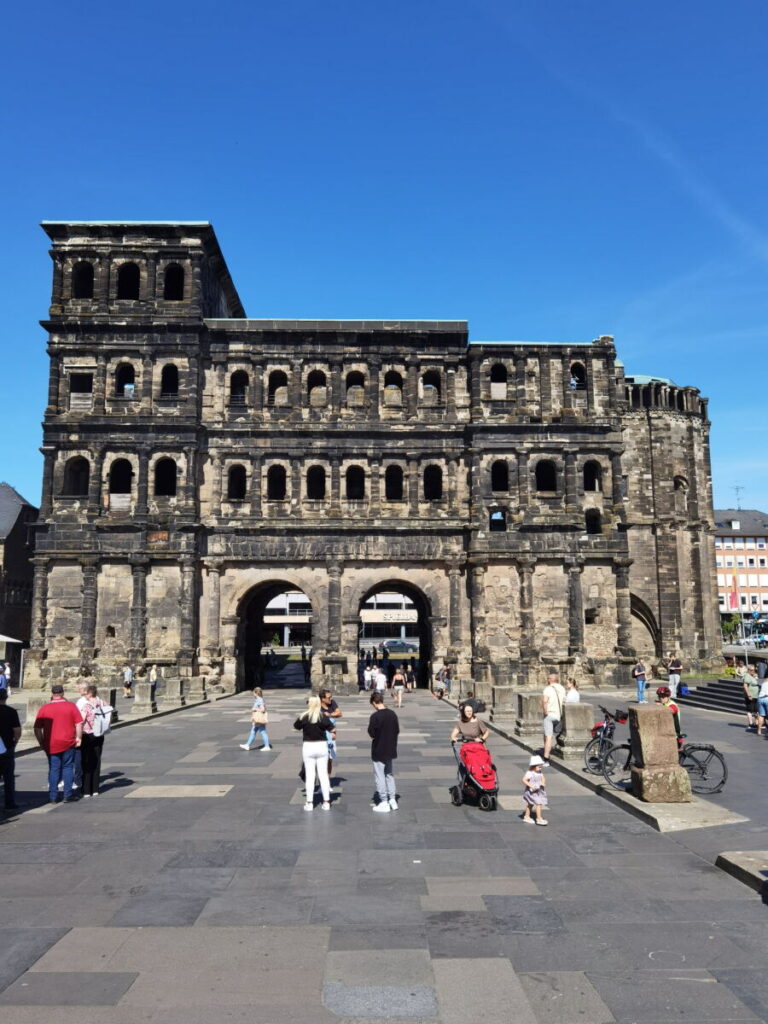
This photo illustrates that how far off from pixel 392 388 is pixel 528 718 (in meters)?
22.1

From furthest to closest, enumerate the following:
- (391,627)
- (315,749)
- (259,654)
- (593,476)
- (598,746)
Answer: (391,627) → (259,654) → (593,476) → (598,746) → (315,749)

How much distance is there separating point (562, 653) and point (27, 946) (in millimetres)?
31357

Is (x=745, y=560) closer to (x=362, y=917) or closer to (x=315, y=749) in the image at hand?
(x=315, y=749)

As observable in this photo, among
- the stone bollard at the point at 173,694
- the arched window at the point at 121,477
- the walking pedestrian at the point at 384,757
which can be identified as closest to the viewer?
the walking pedestrian at the point at 384,757

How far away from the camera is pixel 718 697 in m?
28.1

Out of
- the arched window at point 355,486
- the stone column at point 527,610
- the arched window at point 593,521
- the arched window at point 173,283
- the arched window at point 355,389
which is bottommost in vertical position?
the stone column at point 527,610

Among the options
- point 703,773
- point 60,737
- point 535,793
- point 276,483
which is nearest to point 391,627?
point 276,483

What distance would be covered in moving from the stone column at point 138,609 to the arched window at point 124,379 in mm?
8286

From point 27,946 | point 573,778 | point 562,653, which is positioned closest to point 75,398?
point 562,653

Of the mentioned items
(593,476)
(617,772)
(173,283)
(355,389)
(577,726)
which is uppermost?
(173,283)

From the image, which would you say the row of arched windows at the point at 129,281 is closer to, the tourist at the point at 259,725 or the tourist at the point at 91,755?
the tourist at the point at 259,725

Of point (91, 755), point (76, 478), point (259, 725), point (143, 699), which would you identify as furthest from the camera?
point (76, 478)

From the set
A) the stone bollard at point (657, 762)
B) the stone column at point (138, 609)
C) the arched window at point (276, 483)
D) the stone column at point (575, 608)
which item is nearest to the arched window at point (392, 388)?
the arched window at point (276, 483)

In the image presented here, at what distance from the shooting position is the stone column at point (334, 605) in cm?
3538
